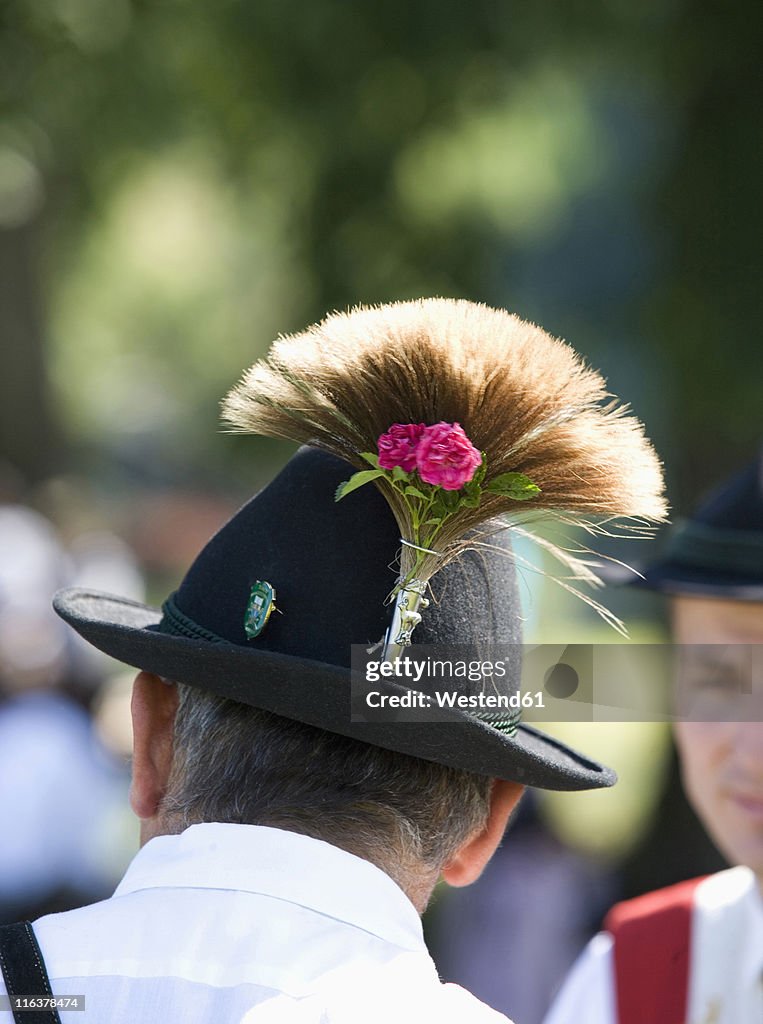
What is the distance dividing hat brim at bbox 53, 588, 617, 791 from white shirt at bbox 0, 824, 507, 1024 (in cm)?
17

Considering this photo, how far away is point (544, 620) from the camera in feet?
19.4

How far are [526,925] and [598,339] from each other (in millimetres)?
2749

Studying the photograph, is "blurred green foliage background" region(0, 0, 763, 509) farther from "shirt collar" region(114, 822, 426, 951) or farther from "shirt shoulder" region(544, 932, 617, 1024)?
"shirt collar" region(114, 822, 426, 951)

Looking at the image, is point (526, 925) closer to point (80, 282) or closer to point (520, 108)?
point (520, 108)

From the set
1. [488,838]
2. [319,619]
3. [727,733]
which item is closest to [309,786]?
[319,619]

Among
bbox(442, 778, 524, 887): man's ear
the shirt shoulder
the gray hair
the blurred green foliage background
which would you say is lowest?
the shirt shoulder

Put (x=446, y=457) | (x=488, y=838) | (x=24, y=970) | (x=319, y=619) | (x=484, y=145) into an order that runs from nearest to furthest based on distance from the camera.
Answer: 1. (x=24, y=970)
2. (x=446, y=457)
3. (x=319, y=619)
4. (x=488, y=838)
5. (x=484, y=145)

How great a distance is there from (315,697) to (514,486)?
40cm

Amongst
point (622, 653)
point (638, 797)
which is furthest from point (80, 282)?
point (622, 653)

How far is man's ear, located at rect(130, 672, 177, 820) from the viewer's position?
1799 millimetres

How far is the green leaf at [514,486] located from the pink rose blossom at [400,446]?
125 mm

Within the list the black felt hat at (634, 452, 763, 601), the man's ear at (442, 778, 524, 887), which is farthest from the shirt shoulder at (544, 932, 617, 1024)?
the man's ear at (442, 778, 524, 887)

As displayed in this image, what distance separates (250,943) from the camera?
5.05 feet

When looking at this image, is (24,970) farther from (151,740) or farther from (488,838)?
(488,838)
